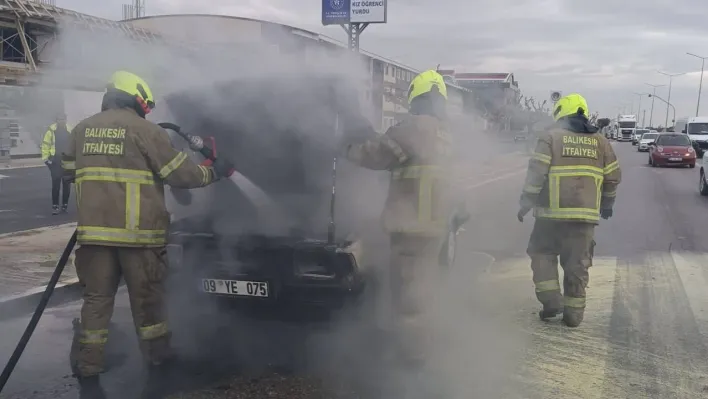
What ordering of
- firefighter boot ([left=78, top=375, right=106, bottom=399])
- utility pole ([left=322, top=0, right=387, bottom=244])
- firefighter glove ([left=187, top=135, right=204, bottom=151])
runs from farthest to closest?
utility pole ([left=322, top=0, right=387, bottom=244])
firefighter glove ([left=187, top=135, right=204, bottom=151])
firefighter boot ([left=78, top=375, right=106, bottom=399])

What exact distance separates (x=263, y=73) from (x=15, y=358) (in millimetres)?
2893

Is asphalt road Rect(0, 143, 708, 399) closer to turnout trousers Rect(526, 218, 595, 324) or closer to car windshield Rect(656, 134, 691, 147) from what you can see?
turnout trousers Rect(526, 218, 595, 324)

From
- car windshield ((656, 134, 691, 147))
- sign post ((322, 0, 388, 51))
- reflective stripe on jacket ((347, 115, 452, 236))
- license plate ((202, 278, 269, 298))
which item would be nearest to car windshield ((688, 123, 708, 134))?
car windshield ((656, 134, 691, 147))

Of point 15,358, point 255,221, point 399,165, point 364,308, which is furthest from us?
point 364,308

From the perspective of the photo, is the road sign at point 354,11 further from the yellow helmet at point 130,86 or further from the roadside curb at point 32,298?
the yellow helmet at point 130,86

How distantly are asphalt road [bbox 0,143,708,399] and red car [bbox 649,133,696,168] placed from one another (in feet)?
63.9

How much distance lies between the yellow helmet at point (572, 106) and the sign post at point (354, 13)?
646 inches

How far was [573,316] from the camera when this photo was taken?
479cm

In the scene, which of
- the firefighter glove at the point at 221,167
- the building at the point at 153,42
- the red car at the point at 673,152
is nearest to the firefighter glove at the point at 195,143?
the firefighter glove at the point at 221,167

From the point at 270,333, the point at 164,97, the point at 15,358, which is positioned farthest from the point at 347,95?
the point at 15,358

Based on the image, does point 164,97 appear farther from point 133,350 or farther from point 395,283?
point 395,283

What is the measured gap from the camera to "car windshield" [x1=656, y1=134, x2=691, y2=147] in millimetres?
25016

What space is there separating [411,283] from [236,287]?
4.09 ft

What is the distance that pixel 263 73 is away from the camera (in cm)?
532
